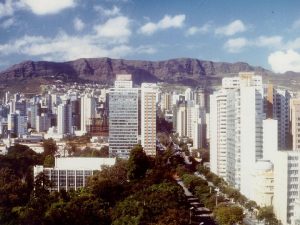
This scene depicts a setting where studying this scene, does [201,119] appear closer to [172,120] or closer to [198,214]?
[172,120]

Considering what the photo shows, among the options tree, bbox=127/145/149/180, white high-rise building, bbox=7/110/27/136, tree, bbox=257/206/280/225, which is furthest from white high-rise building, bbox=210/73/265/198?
white high-rise building, bbox=7/110/27/136

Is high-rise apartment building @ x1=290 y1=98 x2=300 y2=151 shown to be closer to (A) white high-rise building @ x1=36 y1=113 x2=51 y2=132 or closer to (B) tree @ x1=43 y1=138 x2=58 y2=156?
(B) tree @ x1=43 y1=138 x2=58 y2=156

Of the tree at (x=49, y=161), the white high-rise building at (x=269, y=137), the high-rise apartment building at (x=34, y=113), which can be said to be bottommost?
the tree at (x=49, y=161)

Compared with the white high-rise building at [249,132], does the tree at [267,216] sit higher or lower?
lower


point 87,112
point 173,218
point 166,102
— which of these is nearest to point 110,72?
point 166,102

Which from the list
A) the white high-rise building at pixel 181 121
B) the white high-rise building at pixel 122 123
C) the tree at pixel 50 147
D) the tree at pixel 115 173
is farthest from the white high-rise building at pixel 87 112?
the tree at pixel 115 173

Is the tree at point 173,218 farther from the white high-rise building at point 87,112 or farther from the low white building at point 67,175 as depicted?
the white high-rise building at point 87,112

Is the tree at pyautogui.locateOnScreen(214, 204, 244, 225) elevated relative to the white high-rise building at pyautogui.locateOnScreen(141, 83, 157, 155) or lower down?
lower down
